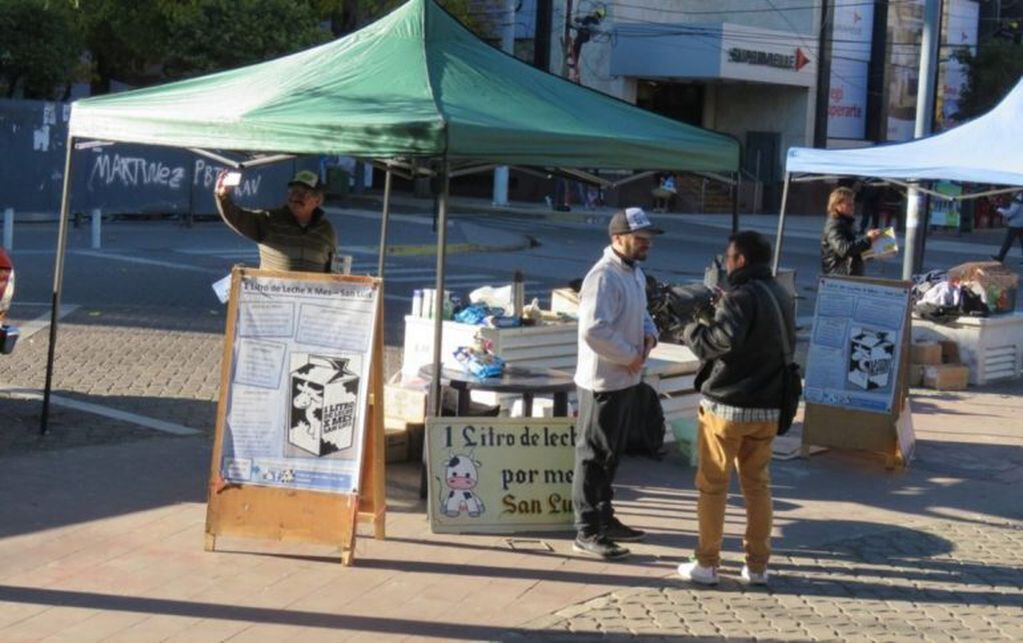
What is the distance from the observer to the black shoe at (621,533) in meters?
7.61

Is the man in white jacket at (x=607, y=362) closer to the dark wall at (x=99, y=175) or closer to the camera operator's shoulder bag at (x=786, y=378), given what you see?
the camera operator's shoulder bag at (x=786, y=378)

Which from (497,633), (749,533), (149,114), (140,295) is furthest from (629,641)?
(140,295)

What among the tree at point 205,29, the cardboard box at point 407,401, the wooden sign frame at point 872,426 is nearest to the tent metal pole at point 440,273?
the cardboard box at point 407,401

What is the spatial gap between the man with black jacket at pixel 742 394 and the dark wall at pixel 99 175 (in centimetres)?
2045

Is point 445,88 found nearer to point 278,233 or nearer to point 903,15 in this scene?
point 278,233

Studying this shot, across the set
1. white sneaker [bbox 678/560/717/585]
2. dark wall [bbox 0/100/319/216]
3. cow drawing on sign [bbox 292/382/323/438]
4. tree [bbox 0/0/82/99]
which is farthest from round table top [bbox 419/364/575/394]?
tree [bbox 0/0/82/99]

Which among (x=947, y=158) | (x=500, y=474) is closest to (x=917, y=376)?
(x=947, y=158)

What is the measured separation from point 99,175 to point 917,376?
1856 cm

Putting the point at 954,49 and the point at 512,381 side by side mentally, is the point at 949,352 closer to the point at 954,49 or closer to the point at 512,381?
the point at 512,381

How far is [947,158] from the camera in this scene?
11.8m

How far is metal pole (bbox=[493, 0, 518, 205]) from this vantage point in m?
40.2

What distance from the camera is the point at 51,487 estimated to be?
8.11m

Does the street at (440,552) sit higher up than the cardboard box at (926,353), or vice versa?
the cardboard box at (926,353)

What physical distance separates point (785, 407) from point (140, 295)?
38.4 feet
